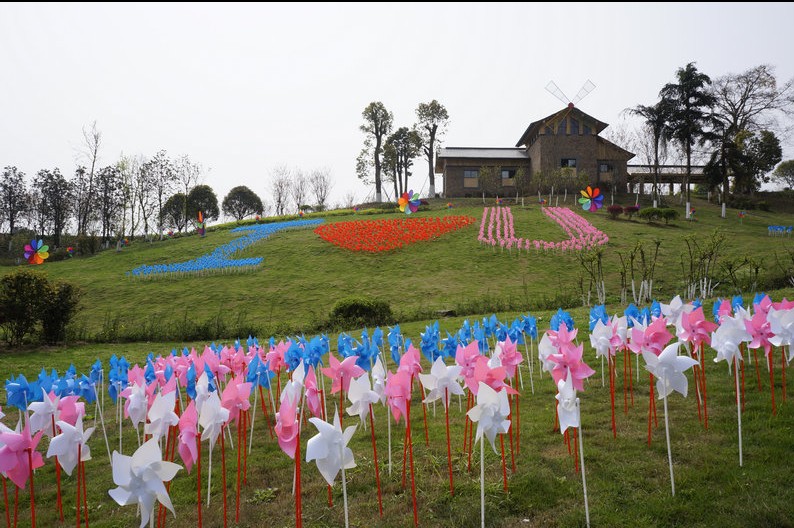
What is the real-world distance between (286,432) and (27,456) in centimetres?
218

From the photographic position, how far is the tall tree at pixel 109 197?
48.5m

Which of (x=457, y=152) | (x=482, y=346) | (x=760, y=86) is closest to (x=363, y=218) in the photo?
(x=457, y=152)

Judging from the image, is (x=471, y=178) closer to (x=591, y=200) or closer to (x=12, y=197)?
(x=591, y=200)

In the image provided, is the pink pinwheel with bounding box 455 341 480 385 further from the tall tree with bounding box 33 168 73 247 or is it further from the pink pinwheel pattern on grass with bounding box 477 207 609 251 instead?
the tall tree with bounding box 33 168 73 247

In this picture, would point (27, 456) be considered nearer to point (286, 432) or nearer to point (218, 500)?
point (218, 500)

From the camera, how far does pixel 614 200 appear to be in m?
44.4

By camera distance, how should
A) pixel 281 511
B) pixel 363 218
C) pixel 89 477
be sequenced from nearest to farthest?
pixel 281 511 < pixel 89 477 < pixel 363 218

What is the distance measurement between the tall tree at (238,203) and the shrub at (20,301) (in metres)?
50.6

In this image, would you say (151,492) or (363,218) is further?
(363,218)

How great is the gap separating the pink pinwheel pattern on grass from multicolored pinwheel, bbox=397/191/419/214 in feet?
19.5

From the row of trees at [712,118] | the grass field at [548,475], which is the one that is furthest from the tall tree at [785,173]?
the grass field at [548,475]

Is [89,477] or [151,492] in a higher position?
[151,492]

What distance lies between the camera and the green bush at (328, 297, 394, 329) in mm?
16375

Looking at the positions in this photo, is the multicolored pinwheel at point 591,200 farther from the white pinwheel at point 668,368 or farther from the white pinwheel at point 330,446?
the white pinwheel at point 330,446
